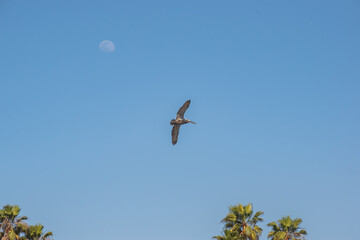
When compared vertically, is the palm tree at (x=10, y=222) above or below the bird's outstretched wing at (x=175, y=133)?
below

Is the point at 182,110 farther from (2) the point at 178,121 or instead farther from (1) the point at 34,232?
(1) the point at 34,232

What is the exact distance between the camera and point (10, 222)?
34594 millimetres

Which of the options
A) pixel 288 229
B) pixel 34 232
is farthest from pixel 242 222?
pixel 34 232

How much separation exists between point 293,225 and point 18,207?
72.5 feet

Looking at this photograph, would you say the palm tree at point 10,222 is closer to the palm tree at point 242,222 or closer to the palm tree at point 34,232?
the palm tree at point 34,232

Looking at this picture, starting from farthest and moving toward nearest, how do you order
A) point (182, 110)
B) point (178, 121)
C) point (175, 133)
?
1. point (175, 133)
2. point (178, 121)
3. point (182, 110)

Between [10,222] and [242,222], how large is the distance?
18618mm

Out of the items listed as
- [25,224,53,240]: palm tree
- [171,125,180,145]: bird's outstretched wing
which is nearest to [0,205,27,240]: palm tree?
[25,224,53,240]: palm tree

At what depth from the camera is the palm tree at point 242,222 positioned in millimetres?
31692

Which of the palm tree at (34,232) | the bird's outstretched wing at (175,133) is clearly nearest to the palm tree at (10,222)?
the palm tree at (34,232)

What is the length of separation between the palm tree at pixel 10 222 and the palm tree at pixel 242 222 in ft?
52.0

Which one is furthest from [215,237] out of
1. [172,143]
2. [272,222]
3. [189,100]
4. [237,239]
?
[189,100]

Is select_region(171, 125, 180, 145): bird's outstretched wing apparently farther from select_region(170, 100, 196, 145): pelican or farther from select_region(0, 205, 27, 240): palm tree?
select_region(0, 205, 27, 240): palm tree

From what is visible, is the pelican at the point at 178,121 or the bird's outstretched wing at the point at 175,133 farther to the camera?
the bird's outstretched wing at the point at 175,133
